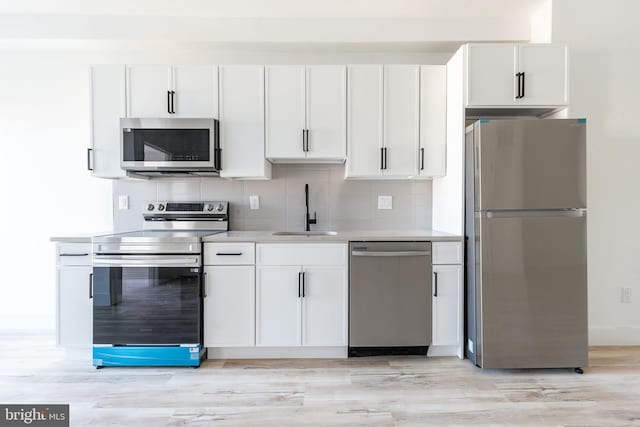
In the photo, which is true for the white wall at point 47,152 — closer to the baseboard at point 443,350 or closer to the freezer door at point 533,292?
the freezer door at point 533,292

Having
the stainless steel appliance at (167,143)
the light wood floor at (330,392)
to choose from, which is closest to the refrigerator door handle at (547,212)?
the light wood floor at (330,392)

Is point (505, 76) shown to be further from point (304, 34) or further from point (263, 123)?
point (263, 123)

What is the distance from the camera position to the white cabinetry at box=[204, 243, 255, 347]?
251 cm

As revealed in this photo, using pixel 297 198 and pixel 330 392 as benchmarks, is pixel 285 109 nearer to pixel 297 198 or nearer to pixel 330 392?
pixel 297 198

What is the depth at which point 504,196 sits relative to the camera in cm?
228

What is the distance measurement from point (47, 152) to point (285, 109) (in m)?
2.23

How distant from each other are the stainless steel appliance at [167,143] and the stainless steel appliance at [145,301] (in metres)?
0.60

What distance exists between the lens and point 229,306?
2.52 m

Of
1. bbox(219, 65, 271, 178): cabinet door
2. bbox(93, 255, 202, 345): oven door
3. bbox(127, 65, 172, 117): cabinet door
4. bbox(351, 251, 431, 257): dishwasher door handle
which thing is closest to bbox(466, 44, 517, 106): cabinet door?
bbox(351, 251, 431, 257): dishwasher door handle

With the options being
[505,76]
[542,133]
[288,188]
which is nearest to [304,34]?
[288,188]

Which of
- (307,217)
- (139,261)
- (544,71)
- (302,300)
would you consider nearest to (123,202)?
(139,261)

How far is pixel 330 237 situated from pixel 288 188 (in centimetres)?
82

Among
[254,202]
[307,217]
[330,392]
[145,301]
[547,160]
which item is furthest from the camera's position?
[254,202]

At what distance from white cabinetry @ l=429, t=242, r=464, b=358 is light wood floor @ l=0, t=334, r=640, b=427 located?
18 centimetres
